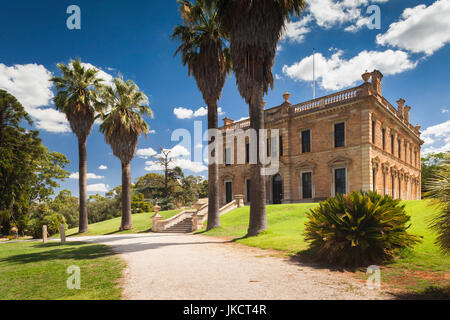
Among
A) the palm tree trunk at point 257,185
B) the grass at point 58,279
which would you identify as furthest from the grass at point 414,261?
the grass at point 58,279

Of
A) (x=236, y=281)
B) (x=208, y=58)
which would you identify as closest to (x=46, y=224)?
(x=208, y=58)

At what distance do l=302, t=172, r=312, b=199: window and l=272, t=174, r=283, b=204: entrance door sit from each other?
2.39 meters

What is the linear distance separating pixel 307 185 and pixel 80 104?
22057 mm

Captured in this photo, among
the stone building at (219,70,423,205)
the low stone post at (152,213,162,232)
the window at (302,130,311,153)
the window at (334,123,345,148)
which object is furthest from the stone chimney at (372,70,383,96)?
the low stone post at (152,213,162,232)

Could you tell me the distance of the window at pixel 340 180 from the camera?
23.4 metres

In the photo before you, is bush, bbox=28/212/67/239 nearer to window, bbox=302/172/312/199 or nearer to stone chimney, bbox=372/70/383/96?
window, bbox=302/172/312/199

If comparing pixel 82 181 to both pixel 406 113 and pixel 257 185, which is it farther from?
pixel 406 113

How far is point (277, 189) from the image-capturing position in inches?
1104

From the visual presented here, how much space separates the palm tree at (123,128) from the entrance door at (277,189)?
47.7 ft

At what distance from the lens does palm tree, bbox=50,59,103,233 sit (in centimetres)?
2255

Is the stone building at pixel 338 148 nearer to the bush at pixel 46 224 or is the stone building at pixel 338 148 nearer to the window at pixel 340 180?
the window at pixel 340 180

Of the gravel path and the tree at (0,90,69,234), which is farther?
the tree at (0,90,69,234)
